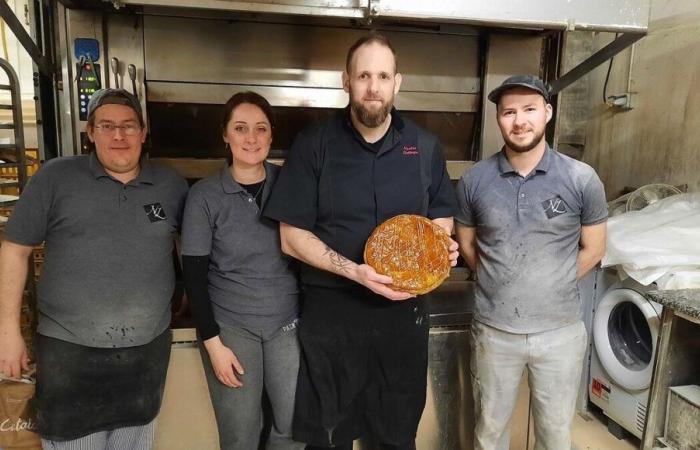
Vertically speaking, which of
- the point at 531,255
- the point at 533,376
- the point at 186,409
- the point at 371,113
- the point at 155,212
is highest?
the point at 371,113

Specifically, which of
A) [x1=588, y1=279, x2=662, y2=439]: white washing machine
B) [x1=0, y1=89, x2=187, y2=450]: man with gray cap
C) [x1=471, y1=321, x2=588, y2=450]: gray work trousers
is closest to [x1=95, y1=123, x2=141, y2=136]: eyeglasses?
[x1=0, y1=89, x2=187, y2=450]: man with gray cap

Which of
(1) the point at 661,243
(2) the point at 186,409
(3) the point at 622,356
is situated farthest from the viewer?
(3) the point at 622,356

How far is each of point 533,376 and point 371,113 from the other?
3.74ft

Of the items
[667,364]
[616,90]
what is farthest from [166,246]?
[616,90]

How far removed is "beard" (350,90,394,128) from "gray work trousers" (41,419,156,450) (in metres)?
1.30

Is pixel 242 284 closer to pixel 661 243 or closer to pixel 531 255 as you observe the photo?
pixel 531 255

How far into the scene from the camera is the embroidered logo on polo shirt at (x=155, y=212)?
1.52 metres

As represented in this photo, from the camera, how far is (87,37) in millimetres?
1991

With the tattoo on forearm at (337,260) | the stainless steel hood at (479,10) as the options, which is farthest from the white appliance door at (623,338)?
the tattoo on forearm at (337,260)

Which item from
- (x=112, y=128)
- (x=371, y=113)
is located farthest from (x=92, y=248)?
(x=371, y=113)

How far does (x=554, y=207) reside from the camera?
162 centimetres

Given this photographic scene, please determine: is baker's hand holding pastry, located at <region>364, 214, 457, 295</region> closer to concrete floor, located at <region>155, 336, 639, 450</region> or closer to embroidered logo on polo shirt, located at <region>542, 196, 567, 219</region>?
embroidered logo on polo shirt, located at <region>542, 196, 567, 219</region>

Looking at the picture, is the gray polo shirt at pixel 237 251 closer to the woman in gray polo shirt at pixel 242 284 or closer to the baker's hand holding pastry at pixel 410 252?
the woman in gray polo shirt at pixel 242 284

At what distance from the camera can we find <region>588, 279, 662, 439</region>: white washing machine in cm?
237
